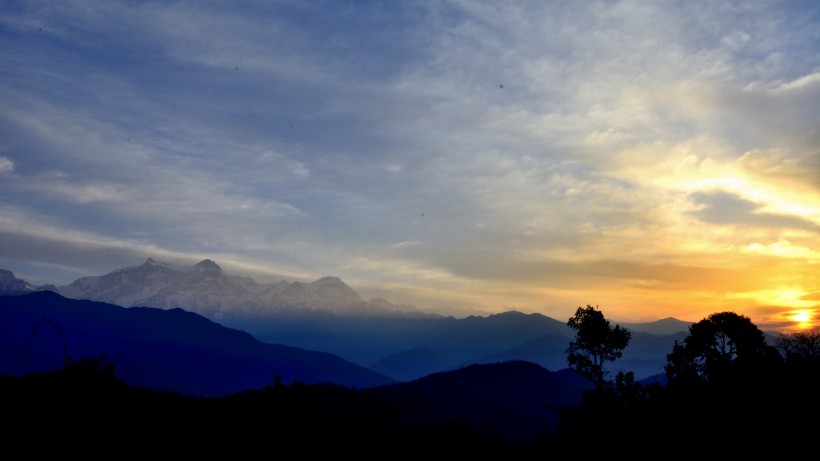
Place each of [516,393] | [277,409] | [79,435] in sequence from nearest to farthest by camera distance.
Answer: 1. [79,435]
2. [277,409]
3. [516,393]

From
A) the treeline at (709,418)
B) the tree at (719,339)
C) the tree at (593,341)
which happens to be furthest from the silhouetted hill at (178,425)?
the tree at (719,339)

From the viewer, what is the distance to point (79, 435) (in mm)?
32375

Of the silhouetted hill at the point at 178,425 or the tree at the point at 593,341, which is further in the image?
the tree at the point at 593,341

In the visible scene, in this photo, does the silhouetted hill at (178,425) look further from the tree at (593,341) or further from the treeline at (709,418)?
the tree at (593,341)

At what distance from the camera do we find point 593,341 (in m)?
69.5

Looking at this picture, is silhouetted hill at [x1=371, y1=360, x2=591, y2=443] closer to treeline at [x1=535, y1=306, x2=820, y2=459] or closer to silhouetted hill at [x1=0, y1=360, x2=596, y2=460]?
silhouetted hill at [x1=0, y1=360, x2=596, y2=460]

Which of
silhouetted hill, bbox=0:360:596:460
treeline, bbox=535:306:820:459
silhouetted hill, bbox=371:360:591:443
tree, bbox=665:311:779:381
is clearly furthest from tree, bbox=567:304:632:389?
silhouetted hill, bbox=371:360:591:443

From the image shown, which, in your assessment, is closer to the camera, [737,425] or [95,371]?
[737,425]

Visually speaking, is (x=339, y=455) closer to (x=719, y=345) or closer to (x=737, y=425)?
(x=737, y=425)

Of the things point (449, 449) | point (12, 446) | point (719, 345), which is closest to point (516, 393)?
point (719, 345)

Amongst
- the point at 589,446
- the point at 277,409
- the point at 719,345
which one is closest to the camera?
the point at 589,446

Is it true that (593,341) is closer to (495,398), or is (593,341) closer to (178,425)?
(178,425)

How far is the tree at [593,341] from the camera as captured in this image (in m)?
68.7

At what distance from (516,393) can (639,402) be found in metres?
155
